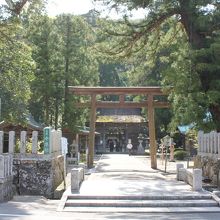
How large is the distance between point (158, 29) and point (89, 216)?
547 inches

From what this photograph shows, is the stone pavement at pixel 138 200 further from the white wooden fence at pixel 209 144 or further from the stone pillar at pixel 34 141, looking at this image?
the stone pillar at pixel 34 141

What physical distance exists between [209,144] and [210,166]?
112cm

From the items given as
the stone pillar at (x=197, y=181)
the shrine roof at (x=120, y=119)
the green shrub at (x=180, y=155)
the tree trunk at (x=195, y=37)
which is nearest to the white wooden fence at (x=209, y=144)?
the tree trunk at (x=195, y=37)

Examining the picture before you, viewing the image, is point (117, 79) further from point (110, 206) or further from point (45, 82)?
point (110, 206)

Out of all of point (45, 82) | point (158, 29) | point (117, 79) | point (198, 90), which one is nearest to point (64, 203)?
point (198, 90)

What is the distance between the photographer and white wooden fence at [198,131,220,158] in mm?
18138

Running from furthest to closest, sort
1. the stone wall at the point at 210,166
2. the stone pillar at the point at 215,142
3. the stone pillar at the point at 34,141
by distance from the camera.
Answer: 1. the stone pillar at the point at 215,142
2. the stone pillar at the point at 34,141
3. the stone wall at the point at 210,166

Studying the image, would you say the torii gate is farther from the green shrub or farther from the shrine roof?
the shrine roof

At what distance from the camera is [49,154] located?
1817cm

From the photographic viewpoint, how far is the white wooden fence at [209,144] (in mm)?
18138

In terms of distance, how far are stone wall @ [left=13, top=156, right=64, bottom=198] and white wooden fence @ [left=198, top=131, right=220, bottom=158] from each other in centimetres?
672

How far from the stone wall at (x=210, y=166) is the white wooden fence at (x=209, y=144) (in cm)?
19

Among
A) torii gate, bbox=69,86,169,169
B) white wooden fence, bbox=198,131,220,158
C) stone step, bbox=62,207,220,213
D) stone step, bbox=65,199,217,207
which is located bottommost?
stone step, bbox=62,207,220,213

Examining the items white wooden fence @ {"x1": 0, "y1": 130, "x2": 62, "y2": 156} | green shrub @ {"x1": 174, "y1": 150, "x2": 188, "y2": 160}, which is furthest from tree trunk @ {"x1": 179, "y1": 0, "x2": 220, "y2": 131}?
green shrub @ {"x1": 174, "y1": 150, "x2": 188, "y2": 160}
